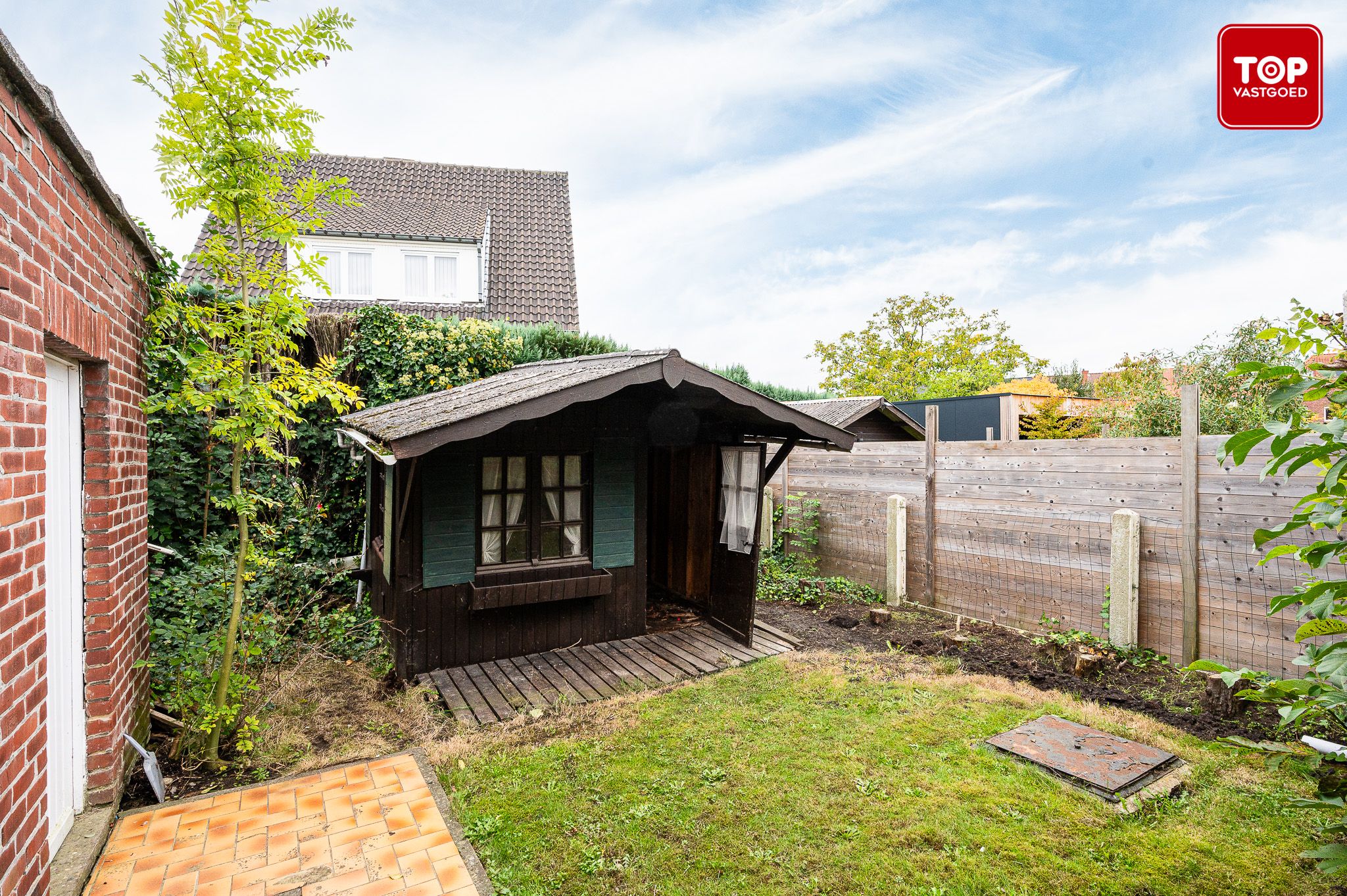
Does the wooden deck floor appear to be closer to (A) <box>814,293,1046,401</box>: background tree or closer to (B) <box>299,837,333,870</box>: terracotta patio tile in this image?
(B) <box>299,837,333,870</box>: terracotta patio tile

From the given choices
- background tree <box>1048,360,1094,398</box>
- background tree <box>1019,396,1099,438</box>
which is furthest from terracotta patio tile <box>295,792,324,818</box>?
background tree <box>1048,360,1094,398</box>

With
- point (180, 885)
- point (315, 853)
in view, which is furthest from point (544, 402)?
point (180, 885)

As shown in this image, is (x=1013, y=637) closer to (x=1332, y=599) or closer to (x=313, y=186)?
(x=1332, y=599)

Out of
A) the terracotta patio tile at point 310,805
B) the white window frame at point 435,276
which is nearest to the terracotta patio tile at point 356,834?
the terracotta patio tile at point 310,805

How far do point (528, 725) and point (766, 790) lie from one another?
1.62 metres

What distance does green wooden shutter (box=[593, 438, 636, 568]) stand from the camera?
5.45 metres

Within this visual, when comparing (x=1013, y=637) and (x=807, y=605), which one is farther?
(x=807, y=605)

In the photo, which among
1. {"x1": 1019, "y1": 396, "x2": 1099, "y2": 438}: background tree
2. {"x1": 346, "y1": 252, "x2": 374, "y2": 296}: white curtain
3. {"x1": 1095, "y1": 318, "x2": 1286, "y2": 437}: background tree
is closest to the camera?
{"x1": 1095, "y1": 318, "x2": 1286, "y2": 437}: background tree

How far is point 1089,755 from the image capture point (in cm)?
351

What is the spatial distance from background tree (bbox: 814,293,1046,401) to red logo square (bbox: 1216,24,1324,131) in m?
19.8

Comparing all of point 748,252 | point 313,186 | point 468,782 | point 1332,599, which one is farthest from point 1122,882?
point 748,252

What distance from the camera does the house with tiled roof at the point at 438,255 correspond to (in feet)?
37.0

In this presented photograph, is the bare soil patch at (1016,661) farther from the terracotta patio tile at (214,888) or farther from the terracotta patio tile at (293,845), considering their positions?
the terracotta patio tile at (214,888)

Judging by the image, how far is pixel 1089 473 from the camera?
5.36 meters
